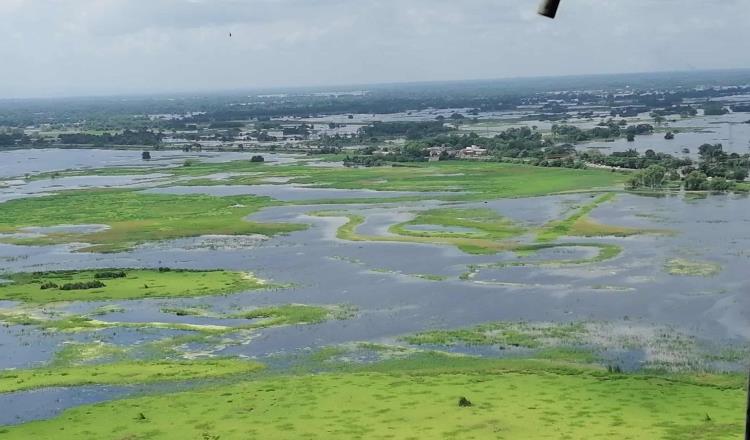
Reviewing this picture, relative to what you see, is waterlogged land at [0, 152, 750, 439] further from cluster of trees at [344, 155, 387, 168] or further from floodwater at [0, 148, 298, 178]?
floodwater at [0, 148, 298, 178]

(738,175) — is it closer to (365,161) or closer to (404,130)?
(365,161)

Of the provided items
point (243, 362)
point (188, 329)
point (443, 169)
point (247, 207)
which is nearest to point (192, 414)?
point (243, 362)

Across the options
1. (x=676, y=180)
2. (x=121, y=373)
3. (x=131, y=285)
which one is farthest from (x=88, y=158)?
(x=121, y=373)

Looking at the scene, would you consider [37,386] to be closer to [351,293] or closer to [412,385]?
[412,385]

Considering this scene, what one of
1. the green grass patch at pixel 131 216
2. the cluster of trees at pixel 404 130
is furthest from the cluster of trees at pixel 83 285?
the cluster of trees at pixel 404 130

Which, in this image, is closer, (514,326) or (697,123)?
(514,326)

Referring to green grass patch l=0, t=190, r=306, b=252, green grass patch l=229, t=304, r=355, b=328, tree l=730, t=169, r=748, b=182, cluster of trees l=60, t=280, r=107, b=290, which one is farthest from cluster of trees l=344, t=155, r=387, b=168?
green grass patch l=229, t=304, r=355, b=328
